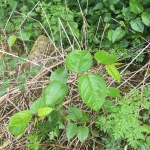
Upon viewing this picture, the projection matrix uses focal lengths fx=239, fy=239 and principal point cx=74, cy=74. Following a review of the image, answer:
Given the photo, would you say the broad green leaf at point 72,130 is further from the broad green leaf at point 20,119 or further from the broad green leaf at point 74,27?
the broad green leaf at point 74,27

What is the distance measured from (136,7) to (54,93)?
105 centimetres

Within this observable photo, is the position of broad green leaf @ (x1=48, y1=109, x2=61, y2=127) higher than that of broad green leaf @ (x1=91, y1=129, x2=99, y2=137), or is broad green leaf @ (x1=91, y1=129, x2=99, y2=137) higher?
broad green leaf @ (x1=48, y1=109, x2=61, y2=127)

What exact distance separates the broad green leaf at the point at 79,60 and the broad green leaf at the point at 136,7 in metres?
0.85

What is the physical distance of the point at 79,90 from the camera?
124cm

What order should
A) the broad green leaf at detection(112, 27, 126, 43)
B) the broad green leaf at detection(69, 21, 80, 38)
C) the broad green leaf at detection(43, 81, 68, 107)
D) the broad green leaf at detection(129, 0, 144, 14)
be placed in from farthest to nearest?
the broad green leaf at detection(69, 21, 80, 38), the broad green leaf at detection(112, 27, 126, 43), the broad green leaf at detection(129, 0, 144, 14), the broad green leaf at detection(43, 81, 68, 107)

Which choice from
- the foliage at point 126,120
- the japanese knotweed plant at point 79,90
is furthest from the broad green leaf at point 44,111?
the foliage at point 126,120

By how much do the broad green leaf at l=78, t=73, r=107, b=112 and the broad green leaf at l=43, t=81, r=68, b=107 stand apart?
14cm

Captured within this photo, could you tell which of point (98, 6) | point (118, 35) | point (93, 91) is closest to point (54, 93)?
point (93, 91)

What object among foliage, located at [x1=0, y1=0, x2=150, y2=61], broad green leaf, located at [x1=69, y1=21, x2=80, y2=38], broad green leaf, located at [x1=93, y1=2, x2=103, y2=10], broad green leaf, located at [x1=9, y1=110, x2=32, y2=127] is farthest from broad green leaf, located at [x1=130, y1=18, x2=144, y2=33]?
broad green leaf, located at [x1=9, y1=110, x2=32, y2=127]

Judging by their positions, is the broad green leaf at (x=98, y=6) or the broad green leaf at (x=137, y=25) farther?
the broad green leaf at (x=98, y=6)

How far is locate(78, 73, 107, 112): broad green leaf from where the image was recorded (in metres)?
1.21

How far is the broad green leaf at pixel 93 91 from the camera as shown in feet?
3.96

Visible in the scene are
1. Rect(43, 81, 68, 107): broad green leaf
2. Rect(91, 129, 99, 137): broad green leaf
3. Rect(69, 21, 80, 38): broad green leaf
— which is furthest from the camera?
Rect(69, 21, 80, 38): broad green leaf

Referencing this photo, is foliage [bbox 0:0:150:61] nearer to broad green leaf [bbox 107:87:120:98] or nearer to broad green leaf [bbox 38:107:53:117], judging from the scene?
broad green leaf [bbox 107:87:120:98]
